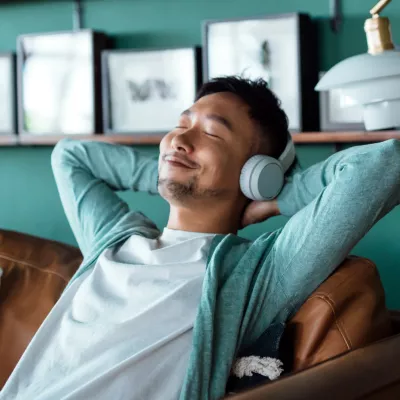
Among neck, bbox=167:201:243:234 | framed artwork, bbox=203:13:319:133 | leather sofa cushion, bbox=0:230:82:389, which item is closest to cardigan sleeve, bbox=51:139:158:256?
leather sofa cushion, bbox=0:230:82:389

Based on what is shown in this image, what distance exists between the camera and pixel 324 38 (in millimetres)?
2143

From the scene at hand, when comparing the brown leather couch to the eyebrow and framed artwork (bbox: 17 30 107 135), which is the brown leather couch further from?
framed artwork (bbox: 17 30 107 135)

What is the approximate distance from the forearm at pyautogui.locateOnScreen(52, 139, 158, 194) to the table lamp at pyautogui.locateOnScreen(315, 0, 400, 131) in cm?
70

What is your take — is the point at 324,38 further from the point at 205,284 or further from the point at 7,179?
the point at 7,179

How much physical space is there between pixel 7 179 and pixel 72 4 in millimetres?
666

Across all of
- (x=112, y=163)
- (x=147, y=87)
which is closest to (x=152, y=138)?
(x=147, y=87)

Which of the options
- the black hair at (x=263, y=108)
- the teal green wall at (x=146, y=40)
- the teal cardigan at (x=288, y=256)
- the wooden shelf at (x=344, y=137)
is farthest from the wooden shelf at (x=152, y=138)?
the teal cardigan at (x=288, y=256)

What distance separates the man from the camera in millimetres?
1417

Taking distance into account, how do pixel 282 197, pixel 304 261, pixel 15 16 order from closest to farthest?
pixel 304 261, pixel 282 197, pixel 15 16

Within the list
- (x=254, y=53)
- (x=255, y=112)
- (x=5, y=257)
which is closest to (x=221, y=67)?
(x=254, y=53)

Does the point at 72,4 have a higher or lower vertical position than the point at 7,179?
higher

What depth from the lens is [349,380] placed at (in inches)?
50.7

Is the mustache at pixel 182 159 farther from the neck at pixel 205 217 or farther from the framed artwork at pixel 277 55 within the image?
the framed artwork at pixel 277 55

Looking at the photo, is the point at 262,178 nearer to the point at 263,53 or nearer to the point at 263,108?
the point at 263,108
